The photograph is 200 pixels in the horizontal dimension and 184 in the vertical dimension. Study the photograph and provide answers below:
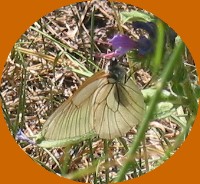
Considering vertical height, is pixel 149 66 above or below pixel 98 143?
above

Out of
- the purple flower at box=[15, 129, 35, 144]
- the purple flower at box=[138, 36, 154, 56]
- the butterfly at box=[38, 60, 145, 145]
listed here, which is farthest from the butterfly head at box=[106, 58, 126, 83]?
the purple flower at box=[15, 129, 35, 144]

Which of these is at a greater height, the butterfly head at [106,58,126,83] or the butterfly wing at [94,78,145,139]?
the butterfly head at [106,58,126,83]

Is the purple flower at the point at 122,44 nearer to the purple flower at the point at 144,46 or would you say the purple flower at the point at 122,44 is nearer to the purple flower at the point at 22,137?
the purple flower at the point at 144,46

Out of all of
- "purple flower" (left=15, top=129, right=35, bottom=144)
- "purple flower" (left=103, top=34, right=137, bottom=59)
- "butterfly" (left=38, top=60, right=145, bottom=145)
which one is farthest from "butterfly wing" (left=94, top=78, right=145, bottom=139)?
"purple flower" (left=15, top=129, right=35, bottom=144)

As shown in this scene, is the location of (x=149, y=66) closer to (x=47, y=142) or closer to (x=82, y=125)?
(x=82, y=125)

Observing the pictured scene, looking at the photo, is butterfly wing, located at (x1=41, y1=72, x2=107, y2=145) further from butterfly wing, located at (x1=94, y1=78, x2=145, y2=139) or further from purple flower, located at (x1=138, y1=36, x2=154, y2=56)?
purple flower, located at (x1=138, y1=36, x2=154, y2=56)

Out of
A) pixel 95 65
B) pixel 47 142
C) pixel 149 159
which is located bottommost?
pixel 149 159

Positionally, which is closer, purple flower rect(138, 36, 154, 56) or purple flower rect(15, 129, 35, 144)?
purple flower rect(138, 36, 154, 56)

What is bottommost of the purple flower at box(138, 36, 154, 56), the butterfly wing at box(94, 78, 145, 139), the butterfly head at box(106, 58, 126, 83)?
the butterfly wing at box(94, 78, 145, 139)

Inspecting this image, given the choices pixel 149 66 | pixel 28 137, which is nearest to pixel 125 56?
pixel 149 66
